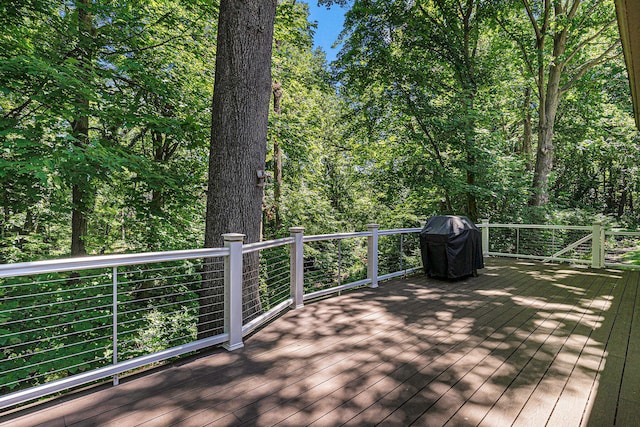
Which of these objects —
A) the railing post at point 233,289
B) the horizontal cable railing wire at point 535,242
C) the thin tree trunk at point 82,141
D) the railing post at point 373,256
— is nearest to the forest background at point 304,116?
the thin tree trunk at point 82,141

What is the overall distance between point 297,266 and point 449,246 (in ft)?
9.18

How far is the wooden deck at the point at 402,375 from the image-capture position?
6.42 ft

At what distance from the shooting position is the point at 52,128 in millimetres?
4902

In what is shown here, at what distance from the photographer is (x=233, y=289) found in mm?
2865

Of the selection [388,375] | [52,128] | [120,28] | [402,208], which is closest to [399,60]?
[402,208]

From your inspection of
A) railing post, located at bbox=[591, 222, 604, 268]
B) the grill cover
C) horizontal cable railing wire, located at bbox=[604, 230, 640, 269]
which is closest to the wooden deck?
the grill cover

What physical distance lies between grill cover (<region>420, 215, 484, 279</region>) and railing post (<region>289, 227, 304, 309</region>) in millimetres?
2595

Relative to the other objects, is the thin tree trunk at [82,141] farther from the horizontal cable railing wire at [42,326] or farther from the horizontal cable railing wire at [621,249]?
the horizontal cable railing wire at [621,249]

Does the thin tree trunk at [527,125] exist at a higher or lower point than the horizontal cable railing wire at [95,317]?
higher

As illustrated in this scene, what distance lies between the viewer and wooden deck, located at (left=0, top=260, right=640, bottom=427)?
1.96m

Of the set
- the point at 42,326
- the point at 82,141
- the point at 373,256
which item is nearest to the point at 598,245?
the point at 373,256

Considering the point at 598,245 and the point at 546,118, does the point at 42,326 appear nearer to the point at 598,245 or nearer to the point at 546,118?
the point at 598,245

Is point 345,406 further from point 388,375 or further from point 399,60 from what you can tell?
point 399,60

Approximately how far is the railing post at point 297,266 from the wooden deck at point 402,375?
155mm
